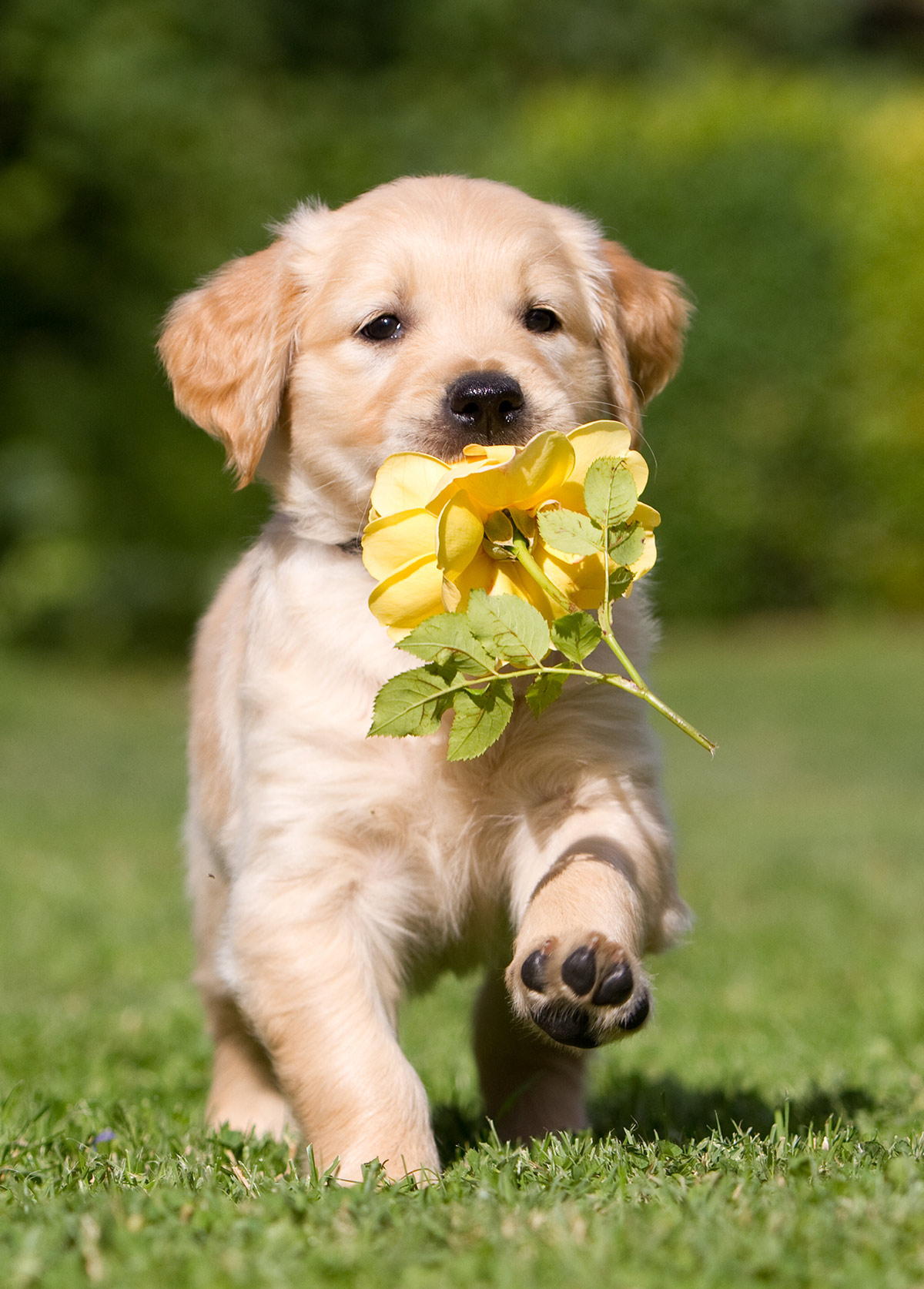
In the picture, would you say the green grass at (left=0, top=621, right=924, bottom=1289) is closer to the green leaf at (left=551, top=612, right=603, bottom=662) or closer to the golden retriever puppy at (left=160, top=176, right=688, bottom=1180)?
the golden retriever puppy at (left=160, top=176, right=688, bottom=1180)

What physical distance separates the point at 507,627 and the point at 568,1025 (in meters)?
0.60

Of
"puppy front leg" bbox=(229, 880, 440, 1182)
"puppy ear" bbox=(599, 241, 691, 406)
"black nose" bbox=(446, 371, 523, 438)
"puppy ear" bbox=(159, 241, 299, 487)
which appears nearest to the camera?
"puppy front leg" bbox=(229, 880, 440, 1182)

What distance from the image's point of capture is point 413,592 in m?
2.45

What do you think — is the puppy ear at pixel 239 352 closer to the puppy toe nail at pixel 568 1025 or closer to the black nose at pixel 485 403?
the black nose at pixel 485 403

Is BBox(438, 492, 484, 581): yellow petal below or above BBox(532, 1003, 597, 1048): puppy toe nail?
above

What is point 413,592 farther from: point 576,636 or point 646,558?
point 646,558

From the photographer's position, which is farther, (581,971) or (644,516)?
(644,516)

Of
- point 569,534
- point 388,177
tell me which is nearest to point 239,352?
point 569,534

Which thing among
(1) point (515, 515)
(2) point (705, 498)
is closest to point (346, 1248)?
(1) point (515, 515)

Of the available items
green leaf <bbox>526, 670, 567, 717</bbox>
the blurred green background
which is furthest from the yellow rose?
the blurred green background

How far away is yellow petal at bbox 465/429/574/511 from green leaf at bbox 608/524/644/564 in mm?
125

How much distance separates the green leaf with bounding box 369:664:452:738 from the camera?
233 cm

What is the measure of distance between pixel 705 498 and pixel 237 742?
1310 centimetres

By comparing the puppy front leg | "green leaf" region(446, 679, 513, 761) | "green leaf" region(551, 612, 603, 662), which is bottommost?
the puppy front leg
